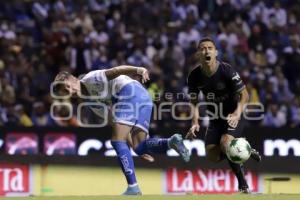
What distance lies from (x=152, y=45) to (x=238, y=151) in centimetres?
898

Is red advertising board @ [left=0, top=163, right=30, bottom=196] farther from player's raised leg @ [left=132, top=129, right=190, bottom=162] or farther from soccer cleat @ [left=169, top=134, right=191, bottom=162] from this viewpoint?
soccer cleat @ [left=169, top=134, right=191, bottom=162]

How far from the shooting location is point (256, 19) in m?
22.7

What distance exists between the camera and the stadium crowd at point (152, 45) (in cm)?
1931

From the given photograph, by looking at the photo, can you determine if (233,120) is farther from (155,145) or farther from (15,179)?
(15,179)

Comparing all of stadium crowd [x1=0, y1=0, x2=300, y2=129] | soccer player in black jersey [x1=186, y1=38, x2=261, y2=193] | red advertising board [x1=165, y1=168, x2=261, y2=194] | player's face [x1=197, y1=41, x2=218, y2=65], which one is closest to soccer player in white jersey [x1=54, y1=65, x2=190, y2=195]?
soccer player in black jersey [x1=186, y1=38, x2=261, y2=193]

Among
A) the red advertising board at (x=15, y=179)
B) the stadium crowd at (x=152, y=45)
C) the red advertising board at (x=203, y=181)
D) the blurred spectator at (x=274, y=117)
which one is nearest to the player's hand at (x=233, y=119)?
the red advertising board at (x=203, y=181)

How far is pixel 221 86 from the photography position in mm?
12844

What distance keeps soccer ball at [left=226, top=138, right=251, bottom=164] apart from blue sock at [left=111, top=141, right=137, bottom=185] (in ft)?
4.62

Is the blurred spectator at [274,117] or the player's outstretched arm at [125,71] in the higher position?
the player's outstretched arm at [125,71]

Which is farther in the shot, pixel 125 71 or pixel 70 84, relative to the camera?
pixel 70 84

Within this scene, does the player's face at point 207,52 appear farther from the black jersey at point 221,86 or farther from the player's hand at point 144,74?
the player's hand at point 144,74

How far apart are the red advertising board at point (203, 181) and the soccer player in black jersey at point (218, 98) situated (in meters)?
2.90

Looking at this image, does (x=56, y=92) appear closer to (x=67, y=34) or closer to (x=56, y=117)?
(x=56, y=117)

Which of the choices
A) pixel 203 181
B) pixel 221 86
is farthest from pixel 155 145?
pixel 203 181
